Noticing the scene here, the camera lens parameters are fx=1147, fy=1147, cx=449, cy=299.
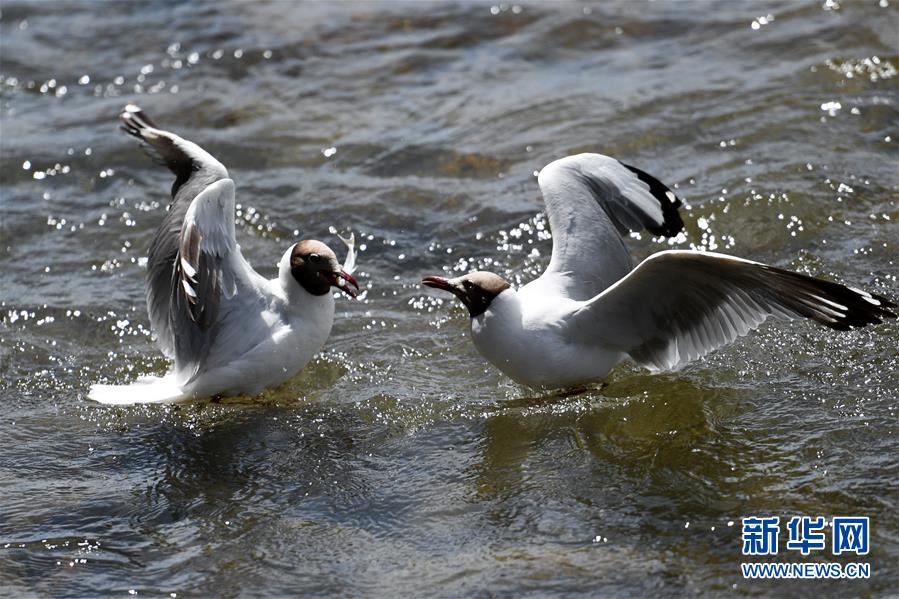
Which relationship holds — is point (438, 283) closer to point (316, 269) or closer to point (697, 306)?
point (316, 269)

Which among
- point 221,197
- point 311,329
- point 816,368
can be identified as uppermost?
point 221,197

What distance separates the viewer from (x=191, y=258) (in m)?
5.16

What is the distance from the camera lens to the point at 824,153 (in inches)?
314

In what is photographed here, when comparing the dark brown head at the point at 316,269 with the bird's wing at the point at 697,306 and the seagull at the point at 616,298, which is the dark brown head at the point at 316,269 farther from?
the bird's wing at the point at 697,306

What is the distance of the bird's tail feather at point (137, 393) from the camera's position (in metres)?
5.62

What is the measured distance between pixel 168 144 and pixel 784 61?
18.5ft

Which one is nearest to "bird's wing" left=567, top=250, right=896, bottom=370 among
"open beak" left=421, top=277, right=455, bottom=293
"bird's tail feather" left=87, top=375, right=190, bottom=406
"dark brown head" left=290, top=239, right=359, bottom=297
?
"open beak" left=421, top=277, right=455, bottom=293

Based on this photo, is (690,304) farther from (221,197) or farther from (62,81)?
(62,81)

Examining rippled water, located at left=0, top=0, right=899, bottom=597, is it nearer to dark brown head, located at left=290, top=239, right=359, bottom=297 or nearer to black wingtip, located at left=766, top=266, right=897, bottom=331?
black wingtip, located at left=766, top=266, right=897, bottom=331

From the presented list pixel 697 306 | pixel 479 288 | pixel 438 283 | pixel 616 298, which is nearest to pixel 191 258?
pixel 438 283

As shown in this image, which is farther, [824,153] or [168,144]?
[824,153]

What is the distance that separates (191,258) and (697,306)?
233 centimetres

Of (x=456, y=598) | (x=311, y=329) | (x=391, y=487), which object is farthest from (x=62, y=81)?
(x=456, y=598)

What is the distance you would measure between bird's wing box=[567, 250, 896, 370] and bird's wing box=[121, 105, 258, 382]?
5.56 feet
